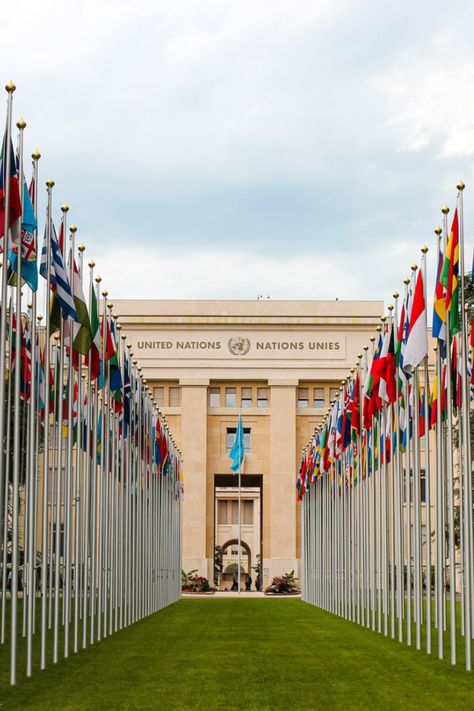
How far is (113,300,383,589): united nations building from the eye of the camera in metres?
80.2

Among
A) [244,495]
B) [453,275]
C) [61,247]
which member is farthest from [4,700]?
[244,495]

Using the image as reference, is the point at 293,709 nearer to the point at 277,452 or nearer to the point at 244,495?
the point at 277,452

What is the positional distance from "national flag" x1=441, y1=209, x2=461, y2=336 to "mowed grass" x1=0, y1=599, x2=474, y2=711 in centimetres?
627

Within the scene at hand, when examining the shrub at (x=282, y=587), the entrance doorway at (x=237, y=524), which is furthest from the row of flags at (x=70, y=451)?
the entrance doorway at (x=237, y=524)

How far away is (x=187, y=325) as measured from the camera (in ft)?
270

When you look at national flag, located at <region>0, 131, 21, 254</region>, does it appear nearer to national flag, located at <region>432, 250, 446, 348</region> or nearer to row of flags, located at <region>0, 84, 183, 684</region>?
row of flags, located at <region>0, 84, 183, 684</region>

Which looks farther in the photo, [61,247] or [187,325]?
[187,325]

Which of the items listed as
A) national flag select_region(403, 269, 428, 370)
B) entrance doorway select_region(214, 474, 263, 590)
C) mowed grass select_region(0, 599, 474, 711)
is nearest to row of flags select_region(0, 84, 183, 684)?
mowed grass select_region(0, 599, 474, 711)

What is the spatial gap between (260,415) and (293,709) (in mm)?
66523

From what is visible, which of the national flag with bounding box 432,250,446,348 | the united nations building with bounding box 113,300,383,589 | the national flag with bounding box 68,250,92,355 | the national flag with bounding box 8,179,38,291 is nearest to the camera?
the national flag with bounding box 8,179,38,291

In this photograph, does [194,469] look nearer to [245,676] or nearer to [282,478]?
[282,478]

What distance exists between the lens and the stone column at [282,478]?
253 feet

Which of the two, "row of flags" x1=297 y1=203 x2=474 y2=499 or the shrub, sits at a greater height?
"row of flags" x1=297 y1=203 x2=474 y2=499

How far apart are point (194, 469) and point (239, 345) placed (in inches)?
387
